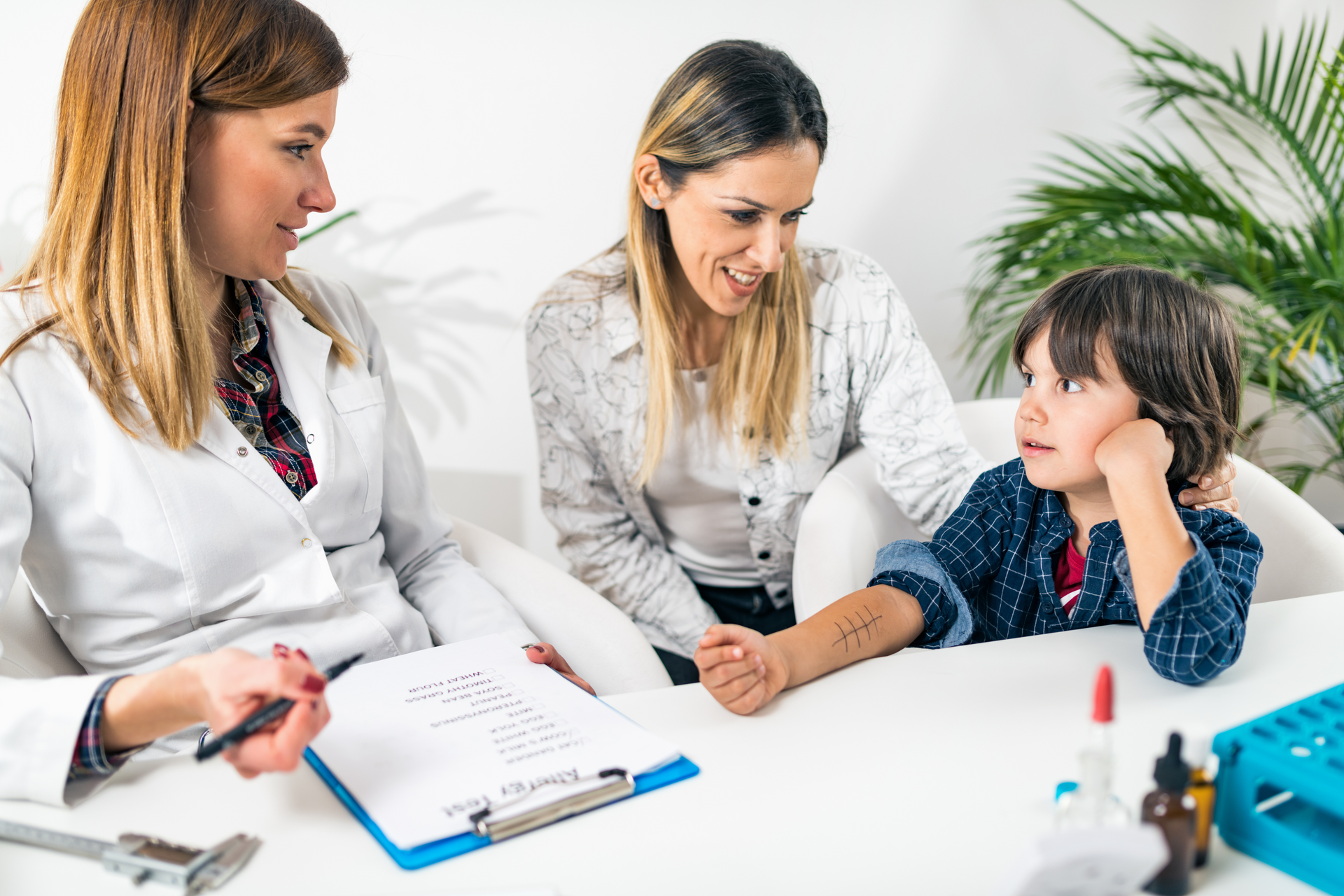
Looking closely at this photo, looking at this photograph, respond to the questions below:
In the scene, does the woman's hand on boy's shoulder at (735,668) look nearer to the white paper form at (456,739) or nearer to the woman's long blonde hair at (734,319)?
the white paper form at (456,739)

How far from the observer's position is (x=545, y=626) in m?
1.42

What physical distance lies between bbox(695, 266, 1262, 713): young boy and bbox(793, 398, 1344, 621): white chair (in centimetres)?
20

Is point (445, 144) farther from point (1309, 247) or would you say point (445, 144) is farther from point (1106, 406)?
point (1309, 247)

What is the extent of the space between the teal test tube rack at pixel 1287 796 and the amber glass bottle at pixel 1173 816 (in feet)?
0.29

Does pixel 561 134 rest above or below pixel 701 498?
above

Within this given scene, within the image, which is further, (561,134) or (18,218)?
(561,134)

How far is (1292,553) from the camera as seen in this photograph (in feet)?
4.92

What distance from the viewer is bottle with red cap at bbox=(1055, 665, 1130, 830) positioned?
0.64 meters

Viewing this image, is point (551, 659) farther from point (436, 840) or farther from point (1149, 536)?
point (1149, 536)

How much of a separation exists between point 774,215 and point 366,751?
3.41 feet

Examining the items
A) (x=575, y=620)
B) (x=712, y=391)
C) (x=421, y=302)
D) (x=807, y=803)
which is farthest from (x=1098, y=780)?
(x=421, y=302)

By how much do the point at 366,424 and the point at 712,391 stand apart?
661mm

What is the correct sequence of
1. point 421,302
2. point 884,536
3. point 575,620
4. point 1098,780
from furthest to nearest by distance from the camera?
point 421,302
point 884,536
point 575,620
point 1098,780

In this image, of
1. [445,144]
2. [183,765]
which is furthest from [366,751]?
[445,144]
